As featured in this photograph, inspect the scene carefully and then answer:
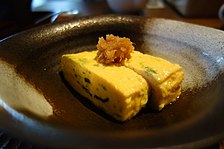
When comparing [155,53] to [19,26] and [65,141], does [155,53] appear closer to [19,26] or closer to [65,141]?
[65,141]

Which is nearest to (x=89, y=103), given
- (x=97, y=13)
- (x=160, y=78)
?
(x=160, y=78)

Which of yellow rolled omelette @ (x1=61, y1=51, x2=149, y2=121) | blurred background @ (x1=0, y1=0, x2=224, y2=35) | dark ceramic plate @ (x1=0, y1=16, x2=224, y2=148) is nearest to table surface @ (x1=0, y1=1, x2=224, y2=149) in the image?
blurred background @ (x1=0, y1=0, x2=224, y2=35)

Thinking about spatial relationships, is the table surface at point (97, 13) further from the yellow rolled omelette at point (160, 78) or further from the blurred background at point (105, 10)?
the yellow rolled omelette at point (160, 78)

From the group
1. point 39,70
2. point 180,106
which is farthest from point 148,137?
point 39,70

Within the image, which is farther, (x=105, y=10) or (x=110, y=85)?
(x=105, y=10)

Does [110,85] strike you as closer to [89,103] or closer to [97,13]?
[89,103]

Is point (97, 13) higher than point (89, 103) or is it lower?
higher

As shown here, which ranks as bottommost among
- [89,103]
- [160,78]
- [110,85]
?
[89,103]

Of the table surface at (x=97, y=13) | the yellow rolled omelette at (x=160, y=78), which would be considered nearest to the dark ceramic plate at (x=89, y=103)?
the yellow rolled omelette at (x=160, y=78)
